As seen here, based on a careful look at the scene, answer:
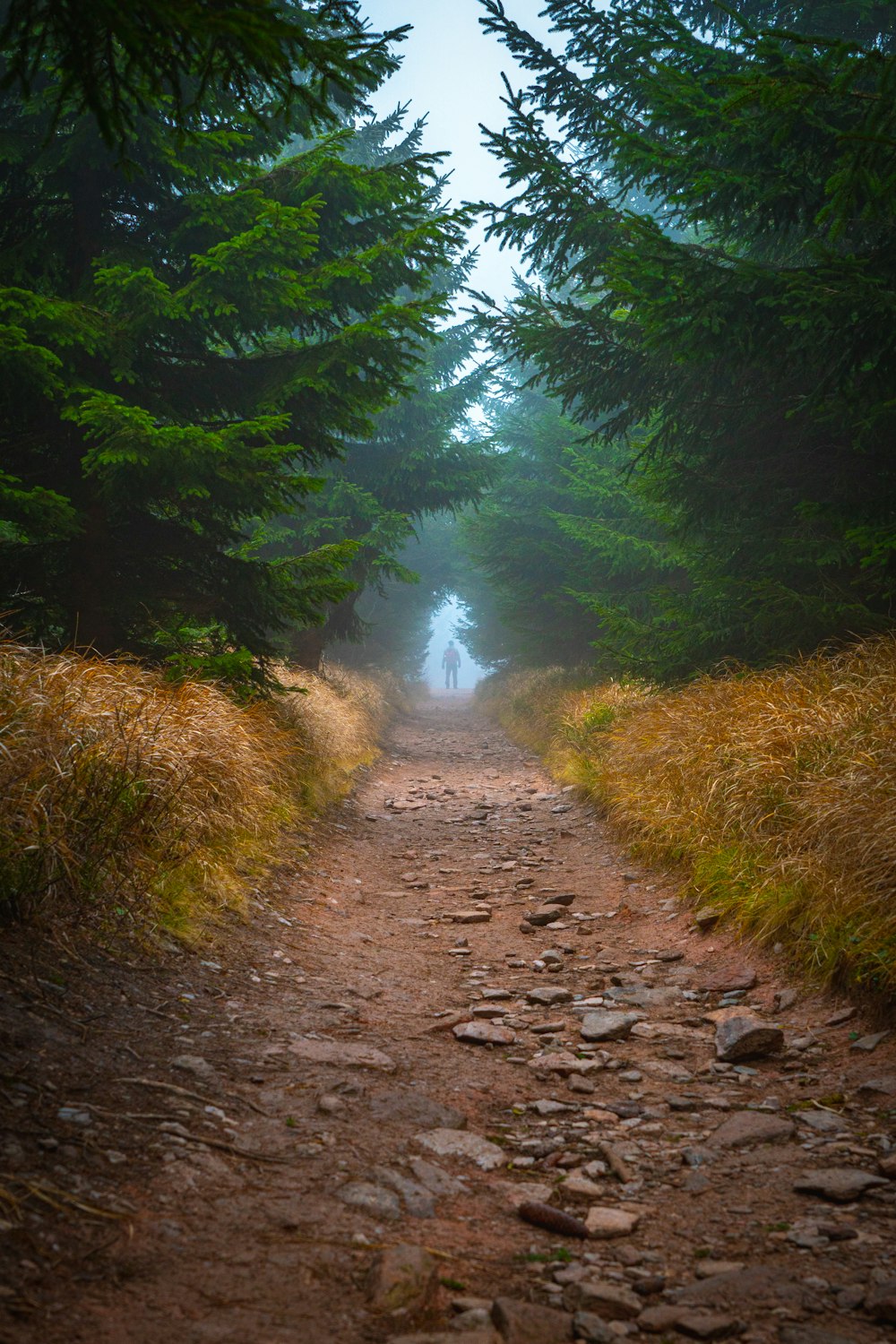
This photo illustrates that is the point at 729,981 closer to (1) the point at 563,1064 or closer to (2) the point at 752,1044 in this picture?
(2) the point at 752,1044

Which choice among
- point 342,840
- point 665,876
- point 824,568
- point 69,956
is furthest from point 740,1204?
point 824,568

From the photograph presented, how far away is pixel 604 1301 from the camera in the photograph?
5.68 feet

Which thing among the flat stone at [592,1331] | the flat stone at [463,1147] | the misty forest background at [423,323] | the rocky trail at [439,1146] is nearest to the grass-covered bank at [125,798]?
the rocky trail at [439,1146]

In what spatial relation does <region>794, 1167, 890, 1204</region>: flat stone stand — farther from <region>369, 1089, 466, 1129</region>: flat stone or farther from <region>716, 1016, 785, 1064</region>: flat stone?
<region>369, 1089, 466, 1129</region>: flat stone

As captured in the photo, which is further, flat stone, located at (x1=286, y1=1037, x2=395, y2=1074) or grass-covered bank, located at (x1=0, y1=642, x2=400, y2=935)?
grass-covered bank, located at (x1=0, y1=642, x2=400, y2=935)

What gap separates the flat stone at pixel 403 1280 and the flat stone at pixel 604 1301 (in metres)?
0.33

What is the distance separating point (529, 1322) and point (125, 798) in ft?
10.0

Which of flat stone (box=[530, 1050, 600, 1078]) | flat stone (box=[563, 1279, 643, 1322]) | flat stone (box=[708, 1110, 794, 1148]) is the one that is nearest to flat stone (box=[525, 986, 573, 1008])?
flat stone (box=[530, 1050, 600, 1078])

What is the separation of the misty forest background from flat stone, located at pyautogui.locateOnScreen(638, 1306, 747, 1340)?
15.5 feet

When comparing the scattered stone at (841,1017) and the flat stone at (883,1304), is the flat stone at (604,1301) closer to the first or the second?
the flat stone at (883,1304)

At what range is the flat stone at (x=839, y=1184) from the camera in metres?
2.12

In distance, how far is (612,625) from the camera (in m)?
8.75

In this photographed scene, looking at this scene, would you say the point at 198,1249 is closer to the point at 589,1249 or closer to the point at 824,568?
the point at 589,1249

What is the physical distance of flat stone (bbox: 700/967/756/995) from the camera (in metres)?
3.78
